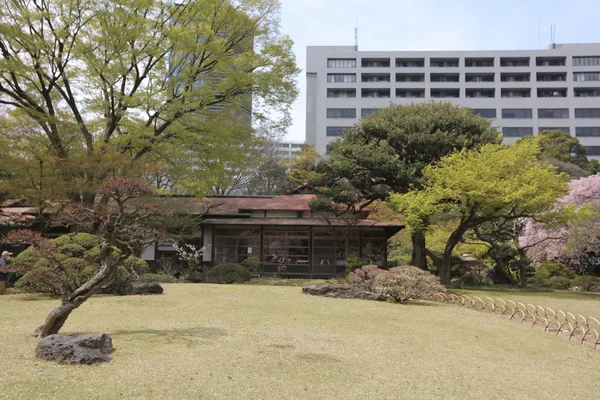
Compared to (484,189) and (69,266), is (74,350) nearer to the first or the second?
(69,266)

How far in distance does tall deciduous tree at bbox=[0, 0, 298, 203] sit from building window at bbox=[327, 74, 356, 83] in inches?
1552

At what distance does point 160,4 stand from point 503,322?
16842mm

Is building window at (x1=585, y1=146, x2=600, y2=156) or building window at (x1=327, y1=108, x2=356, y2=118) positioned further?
building window at (x1=327, y1=108, x2=356, y2=118)

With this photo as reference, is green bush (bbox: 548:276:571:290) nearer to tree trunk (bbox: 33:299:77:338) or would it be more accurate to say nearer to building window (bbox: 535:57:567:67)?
tree trunk (bbox: 33:299:77:338)

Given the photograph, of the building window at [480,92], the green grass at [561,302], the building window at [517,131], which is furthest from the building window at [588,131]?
the green grass at [561,302]

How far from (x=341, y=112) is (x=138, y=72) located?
40.7 metres

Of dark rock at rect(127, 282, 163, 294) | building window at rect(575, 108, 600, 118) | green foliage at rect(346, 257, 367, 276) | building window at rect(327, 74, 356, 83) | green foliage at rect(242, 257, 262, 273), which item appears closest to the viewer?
dark rock at rect(127, 282, 163, 294)

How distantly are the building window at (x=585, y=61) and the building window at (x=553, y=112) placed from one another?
5752 mm

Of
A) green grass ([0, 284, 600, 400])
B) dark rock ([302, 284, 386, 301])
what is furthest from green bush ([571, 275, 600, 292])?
green grass ([0, 284, 600, 400])

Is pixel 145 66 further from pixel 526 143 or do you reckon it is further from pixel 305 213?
pixel 526 143

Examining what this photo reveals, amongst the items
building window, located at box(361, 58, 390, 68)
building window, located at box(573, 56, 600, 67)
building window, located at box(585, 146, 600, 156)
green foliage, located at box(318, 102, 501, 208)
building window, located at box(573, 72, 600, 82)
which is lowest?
green foliage, located at box(318, 102, 501, 208)

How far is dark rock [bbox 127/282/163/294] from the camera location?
1363cm

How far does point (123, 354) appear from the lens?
21.5 ft

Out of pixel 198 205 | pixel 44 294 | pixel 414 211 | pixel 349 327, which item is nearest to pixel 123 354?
pixel 349 327
